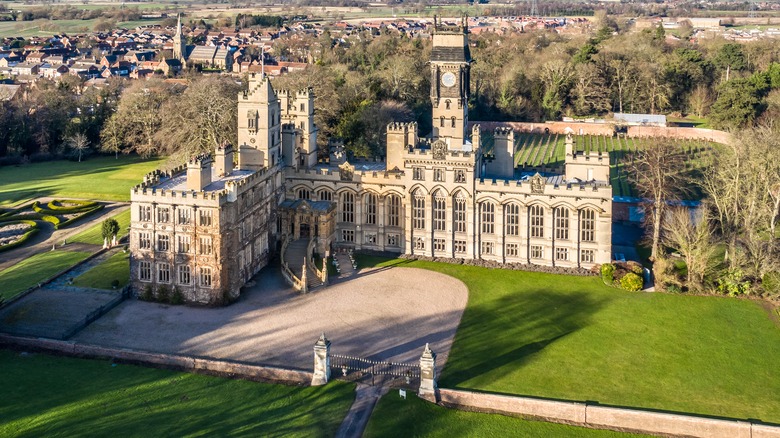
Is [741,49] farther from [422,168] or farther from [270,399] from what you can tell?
[270,399]

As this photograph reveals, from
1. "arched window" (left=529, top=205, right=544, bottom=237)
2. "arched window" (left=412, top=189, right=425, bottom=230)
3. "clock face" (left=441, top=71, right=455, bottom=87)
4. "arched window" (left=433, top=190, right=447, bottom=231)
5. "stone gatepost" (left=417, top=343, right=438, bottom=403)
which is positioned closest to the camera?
"stone gatepost" (left=417, top=343, right=438, bottom=403)

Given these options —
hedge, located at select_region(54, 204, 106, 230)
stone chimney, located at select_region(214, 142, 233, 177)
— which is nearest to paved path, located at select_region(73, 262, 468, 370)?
stone chimney, located at select_region(214, 142, 233, 177)

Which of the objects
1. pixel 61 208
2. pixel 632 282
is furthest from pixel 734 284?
pixel 61 208

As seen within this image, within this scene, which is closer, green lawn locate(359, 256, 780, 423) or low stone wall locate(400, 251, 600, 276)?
green lawn locate(359, 256, 780, 423)

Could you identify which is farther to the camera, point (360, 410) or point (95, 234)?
point (95, 234)

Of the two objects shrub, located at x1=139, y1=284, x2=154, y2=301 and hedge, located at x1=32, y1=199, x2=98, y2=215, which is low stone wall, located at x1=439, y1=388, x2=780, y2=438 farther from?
hedge, located at x1=32, y1=199, x2=98, y2=215

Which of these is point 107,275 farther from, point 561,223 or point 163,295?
point 561,223
